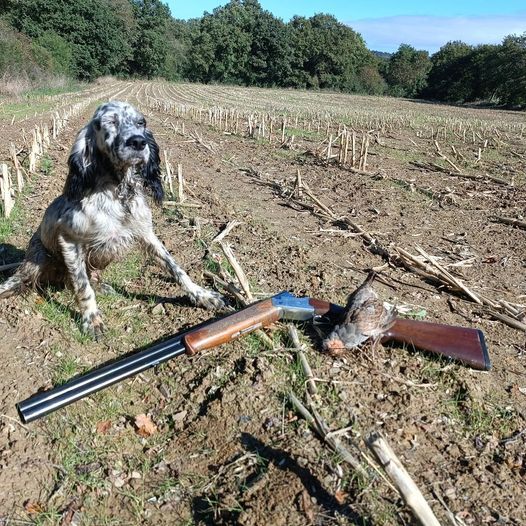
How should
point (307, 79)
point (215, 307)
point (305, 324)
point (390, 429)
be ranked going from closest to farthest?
point (390, 429) → point (305, 324) → point (215, 307) → point (307, 79)

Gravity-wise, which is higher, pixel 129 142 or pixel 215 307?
pixel 129 142

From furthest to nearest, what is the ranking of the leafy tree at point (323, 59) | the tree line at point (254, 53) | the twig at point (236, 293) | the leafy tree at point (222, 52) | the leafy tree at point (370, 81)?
the leafy tree at point (222, 52) < the leafy tree at point (370, 81) < the leafy tree at point (323, 59) < the tree line at point (254, 53) < the twig at point (236, 293)

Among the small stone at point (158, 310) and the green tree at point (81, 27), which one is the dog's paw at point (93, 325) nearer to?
the small stone at point (158, 310)

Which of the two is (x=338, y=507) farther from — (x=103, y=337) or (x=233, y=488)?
(x=103, y=337)

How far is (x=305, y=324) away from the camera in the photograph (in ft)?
13.1

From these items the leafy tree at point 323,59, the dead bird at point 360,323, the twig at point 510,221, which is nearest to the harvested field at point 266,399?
the dead bird at point 360,323

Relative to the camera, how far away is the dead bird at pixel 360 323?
3.51 m

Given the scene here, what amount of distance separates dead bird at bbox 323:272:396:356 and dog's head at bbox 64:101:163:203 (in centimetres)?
209

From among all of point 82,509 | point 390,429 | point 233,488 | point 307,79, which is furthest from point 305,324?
point 307,79

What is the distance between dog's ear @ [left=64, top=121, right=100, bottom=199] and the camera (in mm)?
4207

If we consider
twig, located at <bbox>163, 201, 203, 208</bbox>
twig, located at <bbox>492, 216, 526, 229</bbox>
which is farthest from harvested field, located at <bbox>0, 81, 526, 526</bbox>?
twig, located at <bbox>492, 216, 526, 229</bbox>

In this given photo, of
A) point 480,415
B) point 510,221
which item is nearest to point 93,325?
point 480,415

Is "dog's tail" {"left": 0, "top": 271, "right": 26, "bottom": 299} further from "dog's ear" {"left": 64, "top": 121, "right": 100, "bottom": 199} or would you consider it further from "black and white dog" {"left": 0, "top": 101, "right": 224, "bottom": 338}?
"dog's ear" {"left": 64, "top": 121, "right": 100, "bottom": 199}

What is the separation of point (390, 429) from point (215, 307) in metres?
1.97
